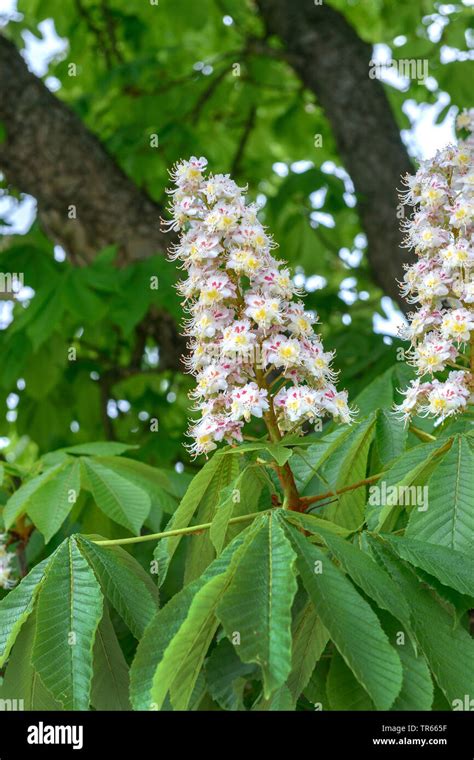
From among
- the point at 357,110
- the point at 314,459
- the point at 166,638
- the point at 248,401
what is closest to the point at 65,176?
the point at 357,110

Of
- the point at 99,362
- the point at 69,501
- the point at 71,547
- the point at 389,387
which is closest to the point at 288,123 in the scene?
the point at 99,362

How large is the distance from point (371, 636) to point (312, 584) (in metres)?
0.12

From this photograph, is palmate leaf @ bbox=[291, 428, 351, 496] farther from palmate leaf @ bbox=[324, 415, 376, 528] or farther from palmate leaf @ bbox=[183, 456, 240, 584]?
palmate leaf @ bbox=[183, 456, 240, 584]

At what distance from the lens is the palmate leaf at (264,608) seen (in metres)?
1.34

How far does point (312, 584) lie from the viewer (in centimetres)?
146

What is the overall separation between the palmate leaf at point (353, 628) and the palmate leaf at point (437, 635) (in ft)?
0.46

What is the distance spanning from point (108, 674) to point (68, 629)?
→ 9.8 inches

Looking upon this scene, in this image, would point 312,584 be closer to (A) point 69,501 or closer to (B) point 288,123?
(A) point 69,501

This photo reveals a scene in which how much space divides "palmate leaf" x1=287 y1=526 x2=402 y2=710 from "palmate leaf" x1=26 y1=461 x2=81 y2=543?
2.98ft

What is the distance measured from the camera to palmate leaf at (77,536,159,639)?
1.70 metres

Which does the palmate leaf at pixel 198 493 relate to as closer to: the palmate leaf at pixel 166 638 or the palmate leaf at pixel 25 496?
the palmate leaf at pixel 166 638

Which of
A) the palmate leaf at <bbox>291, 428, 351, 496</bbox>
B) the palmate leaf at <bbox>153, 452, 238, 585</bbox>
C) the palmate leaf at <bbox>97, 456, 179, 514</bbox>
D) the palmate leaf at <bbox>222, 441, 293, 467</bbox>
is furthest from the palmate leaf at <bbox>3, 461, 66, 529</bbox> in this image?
the palmate leaf at <bbox>222, 441, 293, 467</bbox>

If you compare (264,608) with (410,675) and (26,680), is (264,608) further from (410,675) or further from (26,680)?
(26,680)

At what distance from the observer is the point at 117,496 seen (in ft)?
7.72
